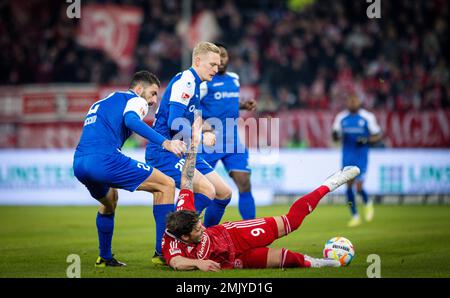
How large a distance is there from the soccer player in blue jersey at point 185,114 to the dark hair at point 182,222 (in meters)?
→ 1.27

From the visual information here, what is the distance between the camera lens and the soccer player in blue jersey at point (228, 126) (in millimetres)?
11820

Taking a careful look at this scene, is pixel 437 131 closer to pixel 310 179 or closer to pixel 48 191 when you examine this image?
pixel 310 179

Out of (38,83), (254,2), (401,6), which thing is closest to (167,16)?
(254,2)

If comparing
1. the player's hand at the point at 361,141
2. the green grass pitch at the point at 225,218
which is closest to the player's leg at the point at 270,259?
the green grass pitch at the point at 225,218

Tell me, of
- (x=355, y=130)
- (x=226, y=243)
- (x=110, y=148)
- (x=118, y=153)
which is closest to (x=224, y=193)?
(x=226, y=243)

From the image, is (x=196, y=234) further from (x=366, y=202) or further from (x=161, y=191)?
(x=366, y=202)

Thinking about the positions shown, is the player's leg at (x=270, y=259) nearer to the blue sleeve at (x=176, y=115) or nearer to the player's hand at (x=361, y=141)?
the blue sleeve at (x=176, y=115)

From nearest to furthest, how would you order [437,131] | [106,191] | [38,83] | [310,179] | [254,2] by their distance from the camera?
1. [106,191]
2. [310,179]
3. [437,131]
4. [38,83]
5. [254,2]

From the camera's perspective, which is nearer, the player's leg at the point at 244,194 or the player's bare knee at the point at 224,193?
the player's bare knee at the point at 224,193

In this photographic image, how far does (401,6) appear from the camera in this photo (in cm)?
2630

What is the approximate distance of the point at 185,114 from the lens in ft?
32.2

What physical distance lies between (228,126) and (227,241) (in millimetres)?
3606

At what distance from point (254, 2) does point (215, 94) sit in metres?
16.8

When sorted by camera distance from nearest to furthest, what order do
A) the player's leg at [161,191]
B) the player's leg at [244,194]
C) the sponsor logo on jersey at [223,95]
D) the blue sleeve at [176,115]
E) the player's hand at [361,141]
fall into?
the player's leg at [161,191]
the blue sleeve at [176,115]
the sponsor logo on jersey at [223,95]
the player's leg at [244,194]
the player's hand at [361,141]
